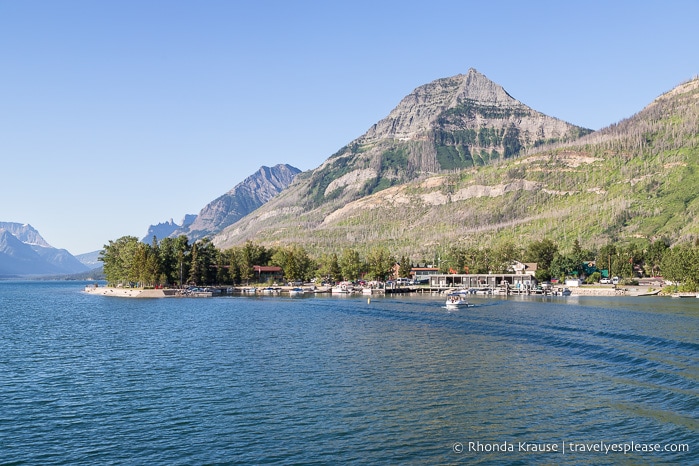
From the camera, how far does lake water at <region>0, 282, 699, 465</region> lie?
110ft

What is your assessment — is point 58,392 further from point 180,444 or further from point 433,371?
point 433,371

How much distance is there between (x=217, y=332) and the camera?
8981cm

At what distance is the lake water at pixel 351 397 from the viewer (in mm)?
33531

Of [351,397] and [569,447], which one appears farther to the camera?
[351,397]

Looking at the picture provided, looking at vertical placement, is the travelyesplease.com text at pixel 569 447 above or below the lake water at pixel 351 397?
below

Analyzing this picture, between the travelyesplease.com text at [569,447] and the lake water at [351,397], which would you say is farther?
the lake water at [351,397]

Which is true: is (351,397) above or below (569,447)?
above

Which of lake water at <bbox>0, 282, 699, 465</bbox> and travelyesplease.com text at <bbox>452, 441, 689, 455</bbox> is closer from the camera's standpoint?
travelyesplease.com text at <bbox>452, 441, 689, 455</bbox>

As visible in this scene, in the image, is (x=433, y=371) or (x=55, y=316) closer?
(x=433, y=371)

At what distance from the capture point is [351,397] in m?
45.2

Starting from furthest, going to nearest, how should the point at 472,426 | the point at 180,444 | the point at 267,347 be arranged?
the point at 267,347, the point at 472,426, the point at 180,444

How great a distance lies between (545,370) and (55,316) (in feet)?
355

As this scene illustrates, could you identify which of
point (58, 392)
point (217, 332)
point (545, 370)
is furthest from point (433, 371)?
point (217, 332)

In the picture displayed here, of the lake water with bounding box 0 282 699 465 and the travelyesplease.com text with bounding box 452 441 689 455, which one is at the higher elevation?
the lake water with bounding box 0 282 699 465
